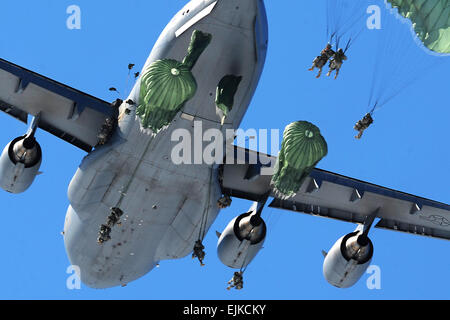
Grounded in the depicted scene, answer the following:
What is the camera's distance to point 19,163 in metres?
37.8

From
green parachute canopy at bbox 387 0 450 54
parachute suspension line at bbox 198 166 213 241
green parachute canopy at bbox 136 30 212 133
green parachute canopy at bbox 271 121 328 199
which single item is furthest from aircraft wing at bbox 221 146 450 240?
green parachute canopy at bbox 387 0 450 54

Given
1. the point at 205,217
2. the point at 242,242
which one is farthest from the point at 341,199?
the point at 205,217

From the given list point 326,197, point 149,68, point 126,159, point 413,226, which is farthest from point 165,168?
point 413,226

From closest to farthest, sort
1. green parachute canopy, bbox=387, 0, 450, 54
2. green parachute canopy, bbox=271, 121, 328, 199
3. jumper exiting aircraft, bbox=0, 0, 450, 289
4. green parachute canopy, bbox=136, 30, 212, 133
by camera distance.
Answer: green parachute canopy, bbox=136, 30, 212, 133
jumper exiting aircraft, bbox=0, 0, 450, 289
green parachute canopy, bbox=387, 0, 450, 54
green parachute canopy, bbox=271, 121, 328, 199

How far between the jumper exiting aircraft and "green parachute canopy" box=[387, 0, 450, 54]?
500 centimetres

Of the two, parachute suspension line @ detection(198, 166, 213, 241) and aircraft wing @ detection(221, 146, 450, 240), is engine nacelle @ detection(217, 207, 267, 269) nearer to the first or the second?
aircraft wing @ detection(221, 146, 450, 240)

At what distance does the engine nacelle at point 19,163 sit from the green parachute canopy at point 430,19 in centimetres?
1458

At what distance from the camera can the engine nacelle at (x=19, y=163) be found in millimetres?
37750

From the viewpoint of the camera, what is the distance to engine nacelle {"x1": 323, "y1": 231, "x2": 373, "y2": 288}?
4141cm

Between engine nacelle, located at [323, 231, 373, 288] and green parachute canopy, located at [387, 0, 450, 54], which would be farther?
engine nacelle, located at [323, 231, 373, 288]

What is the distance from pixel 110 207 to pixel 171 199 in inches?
93.2

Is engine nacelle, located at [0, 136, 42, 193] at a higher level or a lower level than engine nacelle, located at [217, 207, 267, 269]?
higher

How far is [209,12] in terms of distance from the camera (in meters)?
33.4

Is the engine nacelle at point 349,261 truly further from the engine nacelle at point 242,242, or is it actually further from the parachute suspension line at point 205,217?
the parachute suspension line at point 205,217
